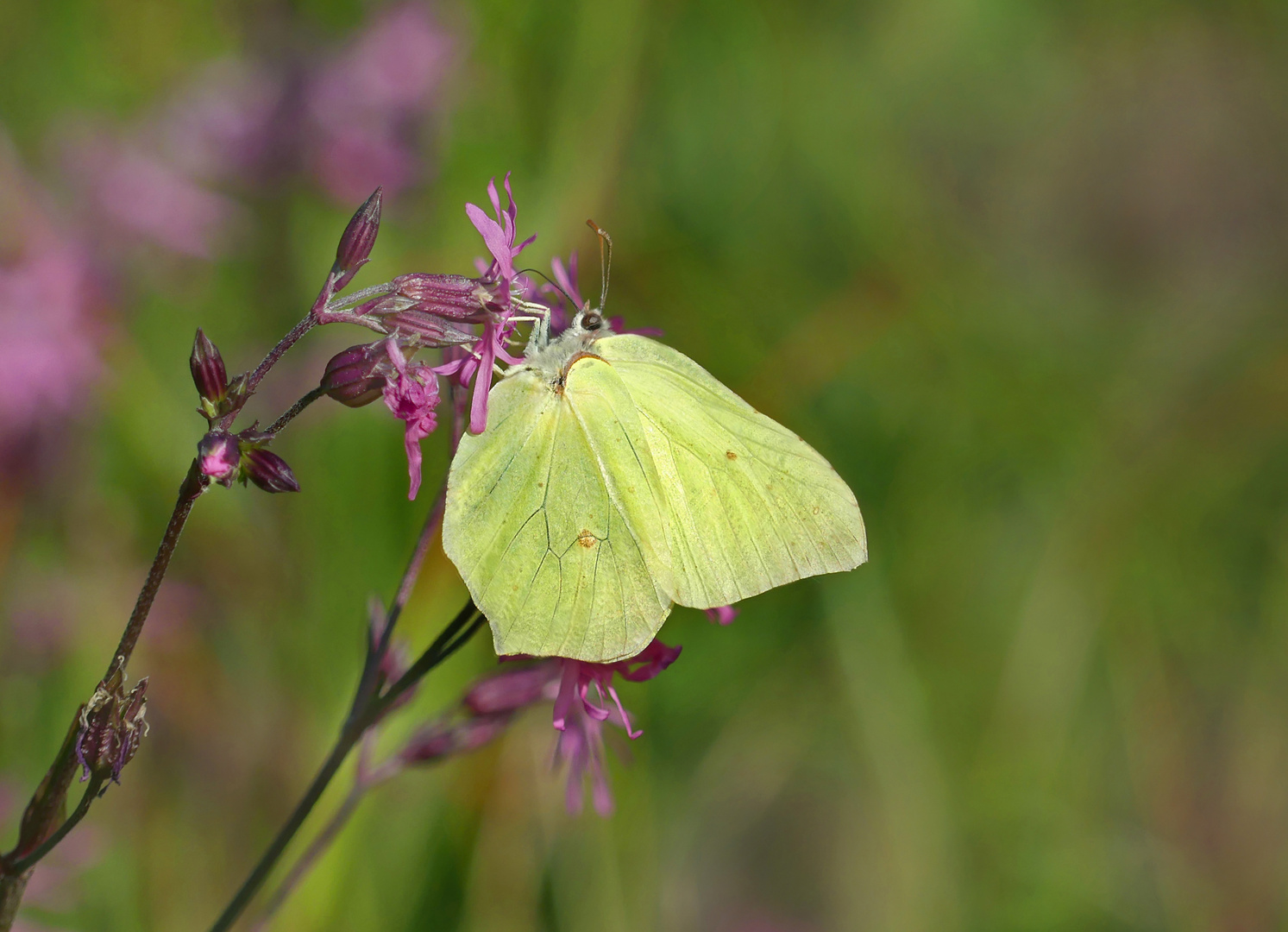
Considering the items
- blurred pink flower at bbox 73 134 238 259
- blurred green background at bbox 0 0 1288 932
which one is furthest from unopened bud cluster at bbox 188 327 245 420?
blurred pink flower at bbox 73 134 238 259

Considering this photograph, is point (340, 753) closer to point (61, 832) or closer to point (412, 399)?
point (61, 832)

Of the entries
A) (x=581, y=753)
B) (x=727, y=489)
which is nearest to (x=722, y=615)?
(x=727, y=489)

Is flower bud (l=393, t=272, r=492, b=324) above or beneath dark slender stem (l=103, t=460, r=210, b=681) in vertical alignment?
above

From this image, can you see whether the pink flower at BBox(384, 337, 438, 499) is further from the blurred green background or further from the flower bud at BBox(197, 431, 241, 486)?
the blurred green background

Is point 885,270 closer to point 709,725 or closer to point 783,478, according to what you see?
point 709,725

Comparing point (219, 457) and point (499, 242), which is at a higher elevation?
point (499, 242)

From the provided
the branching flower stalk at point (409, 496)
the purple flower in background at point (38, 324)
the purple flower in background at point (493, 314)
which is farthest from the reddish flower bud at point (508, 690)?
the purple flower in background at point (38, 324)

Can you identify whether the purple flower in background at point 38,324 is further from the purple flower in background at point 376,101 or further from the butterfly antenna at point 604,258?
the butterfly antenna at point 604,258
